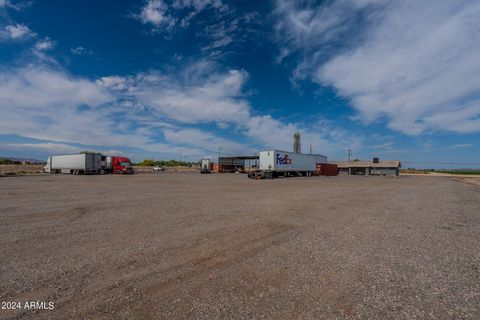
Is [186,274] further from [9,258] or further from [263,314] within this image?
[9,258]

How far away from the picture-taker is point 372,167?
78688 mm

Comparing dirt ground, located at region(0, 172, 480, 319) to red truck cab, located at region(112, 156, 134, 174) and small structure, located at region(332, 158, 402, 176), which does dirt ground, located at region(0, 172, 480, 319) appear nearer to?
red truck cab, located at region(112, 156, 134, 174)

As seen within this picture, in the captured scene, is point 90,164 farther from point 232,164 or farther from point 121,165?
point 232,164

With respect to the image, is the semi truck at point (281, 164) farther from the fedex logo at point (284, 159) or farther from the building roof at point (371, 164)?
the building roof at point (371, 164)

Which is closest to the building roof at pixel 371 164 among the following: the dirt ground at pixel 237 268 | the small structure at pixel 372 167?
the small structure at pixel 372 167

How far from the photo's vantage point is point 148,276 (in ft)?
13.7

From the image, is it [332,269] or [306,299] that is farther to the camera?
[332,269]

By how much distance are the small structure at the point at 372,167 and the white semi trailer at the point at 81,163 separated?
252 feet

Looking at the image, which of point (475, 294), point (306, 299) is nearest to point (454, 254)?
point (475, 294)

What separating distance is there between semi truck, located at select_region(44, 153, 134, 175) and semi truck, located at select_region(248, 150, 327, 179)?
89.2ft

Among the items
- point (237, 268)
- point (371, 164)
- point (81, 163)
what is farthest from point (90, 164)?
point (371, 164)

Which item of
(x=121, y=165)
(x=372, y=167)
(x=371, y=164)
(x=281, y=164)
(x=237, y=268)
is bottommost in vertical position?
(x=237, y=268)

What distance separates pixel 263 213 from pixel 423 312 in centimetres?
671

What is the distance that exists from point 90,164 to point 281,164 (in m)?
36.8
